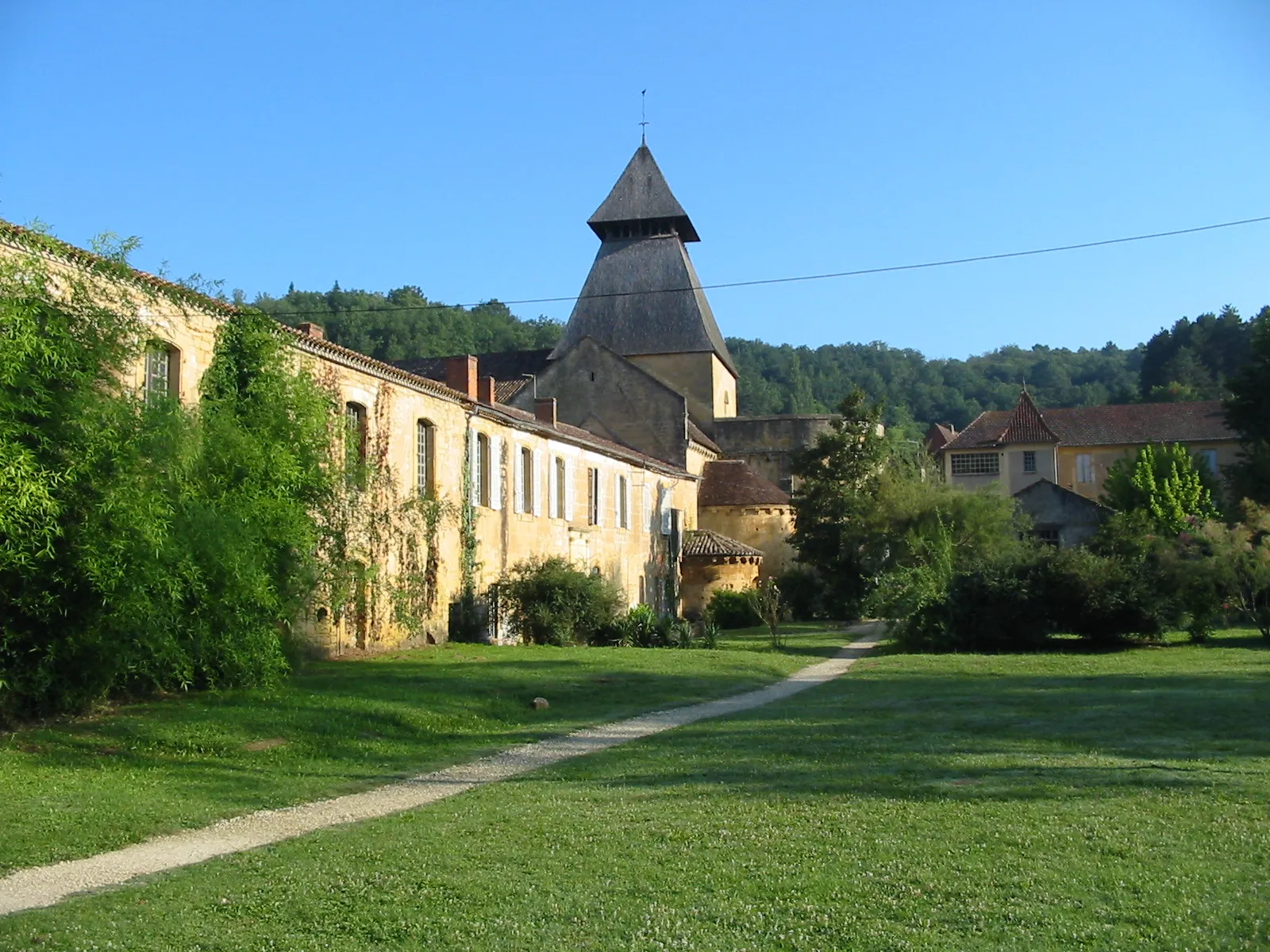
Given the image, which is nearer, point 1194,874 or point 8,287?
point 1194,874

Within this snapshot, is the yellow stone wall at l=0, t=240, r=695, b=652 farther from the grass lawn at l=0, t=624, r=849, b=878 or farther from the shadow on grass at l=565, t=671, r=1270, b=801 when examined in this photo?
the shadow on grass at l=565, t=671, r=1270, b=801

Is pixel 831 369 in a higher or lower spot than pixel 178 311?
higher

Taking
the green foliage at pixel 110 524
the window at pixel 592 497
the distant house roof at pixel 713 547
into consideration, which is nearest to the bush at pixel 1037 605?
the window at pixel 592 497

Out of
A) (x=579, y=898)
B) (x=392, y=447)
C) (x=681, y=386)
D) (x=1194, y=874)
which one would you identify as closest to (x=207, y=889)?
(x=579, y=898)

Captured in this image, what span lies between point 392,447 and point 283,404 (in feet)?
19.3

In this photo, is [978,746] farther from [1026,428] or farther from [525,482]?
[1026,428]

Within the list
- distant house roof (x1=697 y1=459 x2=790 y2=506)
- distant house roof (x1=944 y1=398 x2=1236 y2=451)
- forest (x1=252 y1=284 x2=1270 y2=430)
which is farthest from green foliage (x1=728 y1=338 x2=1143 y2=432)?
distant house roof (x1=697 y1=459 x2=790 y2=506)

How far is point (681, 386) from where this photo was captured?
58250 millimetres

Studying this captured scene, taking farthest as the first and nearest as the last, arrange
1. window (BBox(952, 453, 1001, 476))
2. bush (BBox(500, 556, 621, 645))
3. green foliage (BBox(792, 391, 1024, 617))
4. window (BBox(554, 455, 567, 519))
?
window (BBox(952, 453, 1001, 476)), green foliage (BBox(792, 391, 1024, 617)), window (BBox(554, 455, 567, 519)), bush (BBox(500, 556, 621, 645))

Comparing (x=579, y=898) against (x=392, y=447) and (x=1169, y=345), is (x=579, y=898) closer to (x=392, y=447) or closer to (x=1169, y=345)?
(x=392, y=447)

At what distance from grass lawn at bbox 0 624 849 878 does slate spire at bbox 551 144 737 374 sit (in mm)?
36456

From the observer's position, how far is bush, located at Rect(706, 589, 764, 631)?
142 feet

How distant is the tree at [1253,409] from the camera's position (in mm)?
44122

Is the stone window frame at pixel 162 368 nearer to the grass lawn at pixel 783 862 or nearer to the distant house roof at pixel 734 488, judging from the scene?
the grass lawn at pixel 783 862
